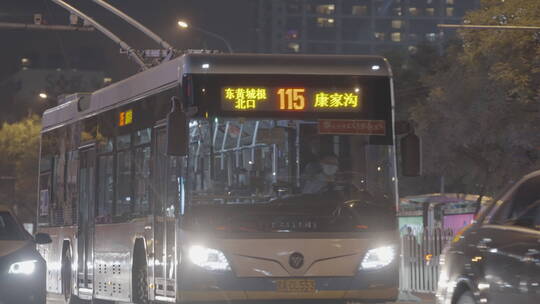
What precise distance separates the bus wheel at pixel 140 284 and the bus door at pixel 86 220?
2.70 meters

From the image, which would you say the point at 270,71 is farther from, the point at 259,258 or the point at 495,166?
the point at 495,166

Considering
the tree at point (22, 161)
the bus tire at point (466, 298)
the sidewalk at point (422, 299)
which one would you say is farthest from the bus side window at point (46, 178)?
the tree at point (22, 161)

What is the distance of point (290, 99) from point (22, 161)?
72.4 m

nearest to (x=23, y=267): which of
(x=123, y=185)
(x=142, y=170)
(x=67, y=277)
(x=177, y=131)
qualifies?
(x=142, y=170)

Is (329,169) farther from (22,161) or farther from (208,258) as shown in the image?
(22,161)

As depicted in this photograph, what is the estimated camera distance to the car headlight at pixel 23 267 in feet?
50.0

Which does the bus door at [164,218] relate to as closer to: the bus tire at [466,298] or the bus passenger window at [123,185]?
the bus passenger window at [123,185]

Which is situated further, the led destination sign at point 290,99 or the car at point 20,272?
the car at point 20,272

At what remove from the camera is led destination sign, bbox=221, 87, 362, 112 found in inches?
586

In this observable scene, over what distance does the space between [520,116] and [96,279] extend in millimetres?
21666

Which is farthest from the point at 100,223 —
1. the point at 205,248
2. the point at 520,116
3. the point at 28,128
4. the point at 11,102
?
the point at 11,102

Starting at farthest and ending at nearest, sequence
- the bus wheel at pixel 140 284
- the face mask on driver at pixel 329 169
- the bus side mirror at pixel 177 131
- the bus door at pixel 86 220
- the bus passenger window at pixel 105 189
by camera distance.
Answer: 1. the bus door at pixel 86 220
2. the bus passenger window at pixel 105 189
3. the bus wheel at pixel 140 284
4. the face mask on driver at pixel 329 169
5. the bus side mirror at pixel 177 131

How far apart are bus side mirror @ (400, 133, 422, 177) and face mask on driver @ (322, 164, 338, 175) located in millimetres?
793

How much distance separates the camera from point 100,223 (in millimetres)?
19172
